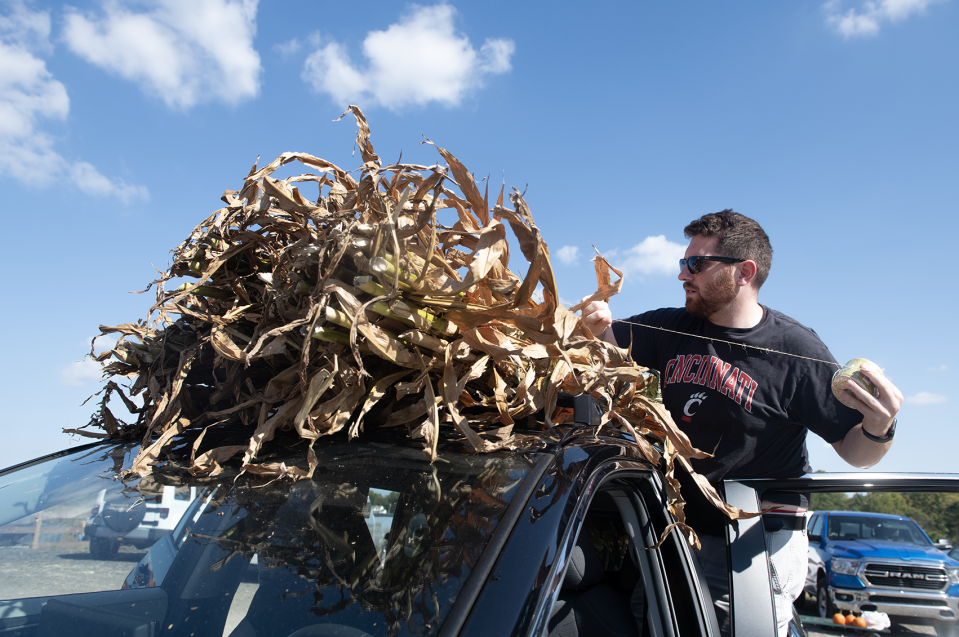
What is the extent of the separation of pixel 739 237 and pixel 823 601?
10946 millimetres

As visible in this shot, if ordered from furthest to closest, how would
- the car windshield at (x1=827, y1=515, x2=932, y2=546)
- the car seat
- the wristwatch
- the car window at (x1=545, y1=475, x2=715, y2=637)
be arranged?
the car windshield at (x1=827, y1=515, x2=932, y2=546)
the wristwatch
the car seat
the car window at (x1=545, y1=475, x2=715, y2=637)

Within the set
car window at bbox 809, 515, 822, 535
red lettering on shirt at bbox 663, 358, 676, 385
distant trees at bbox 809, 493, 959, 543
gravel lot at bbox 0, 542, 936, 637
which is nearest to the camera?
gravel lot at bbox 0, 542, 936, 637

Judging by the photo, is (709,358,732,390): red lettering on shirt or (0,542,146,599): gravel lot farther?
(709,358,732,390): red lettering on shirt

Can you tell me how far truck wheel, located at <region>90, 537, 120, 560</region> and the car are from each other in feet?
0.06

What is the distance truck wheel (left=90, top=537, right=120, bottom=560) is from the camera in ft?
5.50

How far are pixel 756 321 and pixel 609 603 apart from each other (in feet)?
5.68

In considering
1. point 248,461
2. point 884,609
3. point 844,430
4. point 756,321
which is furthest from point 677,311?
point 884,609

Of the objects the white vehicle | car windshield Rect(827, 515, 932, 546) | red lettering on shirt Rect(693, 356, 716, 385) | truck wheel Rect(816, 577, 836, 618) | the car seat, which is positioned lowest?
truck wheel Rect(816, 577, 836, 618)

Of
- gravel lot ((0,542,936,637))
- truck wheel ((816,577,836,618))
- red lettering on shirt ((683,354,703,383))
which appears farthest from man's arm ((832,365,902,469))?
truck wheel ((816,577,836,618))

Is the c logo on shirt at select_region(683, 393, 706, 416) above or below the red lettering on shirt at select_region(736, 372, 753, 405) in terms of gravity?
below

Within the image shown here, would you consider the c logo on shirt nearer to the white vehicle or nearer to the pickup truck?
the white vehicle

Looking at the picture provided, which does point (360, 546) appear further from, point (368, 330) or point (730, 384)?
point (730, 384)

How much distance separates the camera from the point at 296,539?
1.42m

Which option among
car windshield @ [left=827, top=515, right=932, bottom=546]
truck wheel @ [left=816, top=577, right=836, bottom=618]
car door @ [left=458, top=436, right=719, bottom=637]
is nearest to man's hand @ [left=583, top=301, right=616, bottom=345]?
car door @ [left=458, top=436, right=719, bottom=637]
